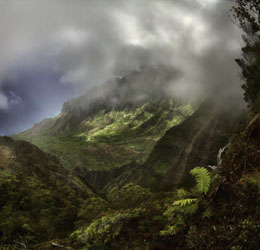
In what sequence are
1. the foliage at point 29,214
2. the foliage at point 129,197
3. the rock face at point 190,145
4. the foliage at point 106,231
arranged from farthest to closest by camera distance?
the rock face at point 190,145 < the foliage at point 129,197 < the foliage at point 29,214 < the foliage at point 106,231

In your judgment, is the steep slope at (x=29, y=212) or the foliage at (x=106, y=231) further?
the steep slope at (x=29, y=212)

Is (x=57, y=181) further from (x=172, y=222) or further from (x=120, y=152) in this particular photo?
(x=120, y=152)

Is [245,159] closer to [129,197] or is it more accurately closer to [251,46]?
[129,197]

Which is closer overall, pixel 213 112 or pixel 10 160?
pixel 10 160

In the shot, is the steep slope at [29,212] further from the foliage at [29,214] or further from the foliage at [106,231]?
the foliage at [106,231]

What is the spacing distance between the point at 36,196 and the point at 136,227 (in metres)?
15.4

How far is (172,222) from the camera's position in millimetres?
6809

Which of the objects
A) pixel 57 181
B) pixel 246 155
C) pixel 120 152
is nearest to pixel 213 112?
pixel 57 181

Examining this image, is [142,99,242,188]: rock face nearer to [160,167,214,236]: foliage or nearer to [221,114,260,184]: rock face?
[221,114,260,184]: rock face

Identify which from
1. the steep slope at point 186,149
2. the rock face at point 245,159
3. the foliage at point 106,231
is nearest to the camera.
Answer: the rock face at point 245,159

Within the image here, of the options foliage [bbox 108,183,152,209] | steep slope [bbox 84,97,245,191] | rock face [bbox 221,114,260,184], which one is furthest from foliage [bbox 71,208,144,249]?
steep slope [bbox 84,97,245,191]

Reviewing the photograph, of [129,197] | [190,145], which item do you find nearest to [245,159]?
[129,197]

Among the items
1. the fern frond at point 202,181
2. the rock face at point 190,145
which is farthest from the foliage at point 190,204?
the rock face at point 190,145

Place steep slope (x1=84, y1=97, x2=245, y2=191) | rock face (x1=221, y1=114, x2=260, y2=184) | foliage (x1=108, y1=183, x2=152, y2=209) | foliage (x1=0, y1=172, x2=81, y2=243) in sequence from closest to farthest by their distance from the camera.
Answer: rock face (x1=221, y1=114, x2=260, y2=184) → foliage (x1=0, y1=172, x2=81, y2=243) → foliage (x1=108, y1=183, x2=152, y2=209) → steep slope (x1=84, y1=97, x2=245, y2=191)
